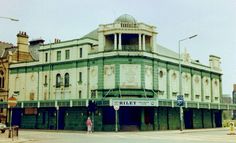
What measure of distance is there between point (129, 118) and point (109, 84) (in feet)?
17.0

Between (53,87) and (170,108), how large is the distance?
1681 cm

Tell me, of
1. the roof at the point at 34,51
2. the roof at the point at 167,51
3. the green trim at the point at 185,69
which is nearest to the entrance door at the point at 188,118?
the green trim at the point at 185,69

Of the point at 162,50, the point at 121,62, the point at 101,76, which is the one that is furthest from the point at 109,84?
the point at 162,50

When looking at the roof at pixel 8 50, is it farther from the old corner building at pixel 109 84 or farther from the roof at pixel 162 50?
the roof at pixel 162 50

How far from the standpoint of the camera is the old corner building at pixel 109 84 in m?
44.8

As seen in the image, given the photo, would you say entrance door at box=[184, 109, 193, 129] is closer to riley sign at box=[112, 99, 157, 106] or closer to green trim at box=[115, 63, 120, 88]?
riley sign at box=[112, 99, 157, 106]

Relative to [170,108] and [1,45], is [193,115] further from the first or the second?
[1,45]

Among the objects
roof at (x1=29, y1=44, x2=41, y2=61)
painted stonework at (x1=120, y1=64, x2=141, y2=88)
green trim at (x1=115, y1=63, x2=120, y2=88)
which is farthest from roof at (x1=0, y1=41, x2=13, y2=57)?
painted stonework at (x1=120, y1=64, x2=141, y2=88)

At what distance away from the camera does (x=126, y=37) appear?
4878 cm

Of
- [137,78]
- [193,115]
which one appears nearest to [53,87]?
[137,78]

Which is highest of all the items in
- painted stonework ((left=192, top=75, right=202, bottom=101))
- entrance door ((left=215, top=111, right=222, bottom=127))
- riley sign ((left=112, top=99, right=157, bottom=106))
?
painted stonework ((left=192, top=75, right=202, bottom=101))

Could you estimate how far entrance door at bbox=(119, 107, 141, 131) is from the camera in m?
43.9

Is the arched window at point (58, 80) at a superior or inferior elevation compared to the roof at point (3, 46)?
inferior

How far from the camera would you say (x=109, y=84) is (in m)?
46.4
